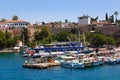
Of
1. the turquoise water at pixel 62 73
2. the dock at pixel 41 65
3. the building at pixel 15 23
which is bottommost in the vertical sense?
the turquoise water at pixel 62 73

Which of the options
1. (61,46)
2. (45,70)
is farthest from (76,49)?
(45,70)

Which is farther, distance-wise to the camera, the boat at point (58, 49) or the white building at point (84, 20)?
the white building at point (84, 20)

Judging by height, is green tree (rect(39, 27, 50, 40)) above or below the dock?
above

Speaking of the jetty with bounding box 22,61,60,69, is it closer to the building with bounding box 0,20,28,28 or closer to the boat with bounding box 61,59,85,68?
the boat with bounding box 61,59,85,68

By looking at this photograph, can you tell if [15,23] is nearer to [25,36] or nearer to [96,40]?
[25,36]

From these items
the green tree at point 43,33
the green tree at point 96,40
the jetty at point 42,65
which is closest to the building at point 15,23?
the green tree at point 43,33

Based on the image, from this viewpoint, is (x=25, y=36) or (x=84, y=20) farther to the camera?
(x=84, y=20)

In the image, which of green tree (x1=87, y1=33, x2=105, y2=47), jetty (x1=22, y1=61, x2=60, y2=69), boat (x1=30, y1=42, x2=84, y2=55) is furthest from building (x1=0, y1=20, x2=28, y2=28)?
jetty (x1=22, y1=61, x2=60, y2=69)

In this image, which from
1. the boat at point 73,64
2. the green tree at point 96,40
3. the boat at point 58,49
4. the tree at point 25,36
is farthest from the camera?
the tree at point 25,36

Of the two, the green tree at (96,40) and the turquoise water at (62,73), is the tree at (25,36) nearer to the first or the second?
the green tree at (96,40)

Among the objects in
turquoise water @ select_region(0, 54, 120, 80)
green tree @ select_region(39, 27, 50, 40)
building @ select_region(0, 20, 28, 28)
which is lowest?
turquoise water @ select_region(0, 54, 120, 80)

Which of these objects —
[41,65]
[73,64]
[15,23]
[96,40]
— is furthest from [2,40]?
[73,64]

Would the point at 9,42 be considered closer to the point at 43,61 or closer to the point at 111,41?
the point at 111,41

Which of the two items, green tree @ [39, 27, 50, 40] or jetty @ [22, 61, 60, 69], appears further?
green tree @ [39, 27, 50, 40]
